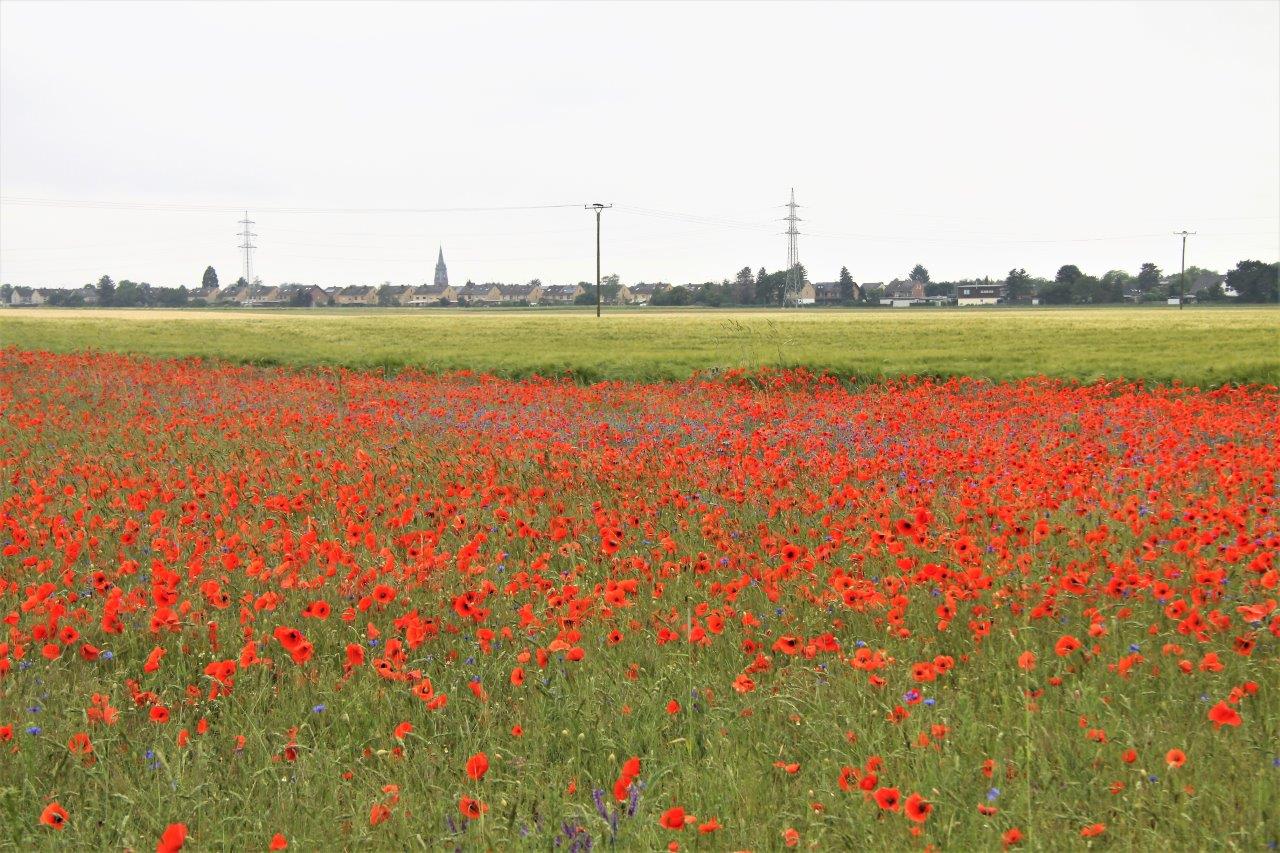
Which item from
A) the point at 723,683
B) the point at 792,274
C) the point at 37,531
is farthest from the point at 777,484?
the point at 792,274

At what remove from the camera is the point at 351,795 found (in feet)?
11.1

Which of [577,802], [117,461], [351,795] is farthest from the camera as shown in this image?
[117,461]

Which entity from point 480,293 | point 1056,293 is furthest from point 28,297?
point 1056,293

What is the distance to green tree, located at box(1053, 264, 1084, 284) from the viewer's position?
9944 centimetres

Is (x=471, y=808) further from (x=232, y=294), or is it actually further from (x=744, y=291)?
(x=232, y=294)

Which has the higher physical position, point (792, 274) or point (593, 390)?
point (792, 274)

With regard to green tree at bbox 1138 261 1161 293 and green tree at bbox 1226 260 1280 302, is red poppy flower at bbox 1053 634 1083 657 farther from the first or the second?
green tree at bbox 1138 261 1161 293

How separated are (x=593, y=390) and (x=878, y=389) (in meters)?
4.72

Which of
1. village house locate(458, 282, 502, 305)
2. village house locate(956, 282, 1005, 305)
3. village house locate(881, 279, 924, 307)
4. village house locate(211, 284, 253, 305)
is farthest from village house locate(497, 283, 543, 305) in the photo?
village house locate(956, 282, 1005, 305)

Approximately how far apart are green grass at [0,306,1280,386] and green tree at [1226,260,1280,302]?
56642 millimetres

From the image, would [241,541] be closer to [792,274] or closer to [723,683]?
[723,683]

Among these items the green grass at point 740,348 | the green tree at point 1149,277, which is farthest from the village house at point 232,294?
the green tree at point 1149,277

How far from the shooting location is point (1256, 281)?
86.3 meters

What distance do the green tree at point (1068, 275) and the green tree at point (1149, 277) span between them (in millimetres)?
11502
